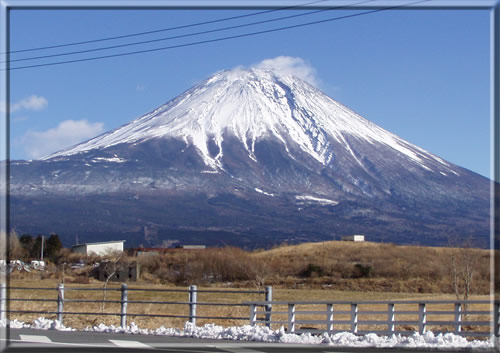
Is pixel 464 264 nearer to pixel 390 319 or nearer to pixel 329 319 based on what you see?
pixel 329 319

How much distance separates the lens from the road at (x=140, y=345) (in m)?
13.6

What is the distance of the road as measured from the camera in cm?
1358

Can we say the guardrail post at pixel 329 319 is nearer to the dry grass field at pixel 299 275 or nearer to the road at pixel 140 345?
the road at pixel 140 345

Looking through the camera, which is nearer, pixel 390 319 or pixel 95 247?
pixel 390 319

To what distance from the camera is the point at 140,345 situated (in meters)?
14.7

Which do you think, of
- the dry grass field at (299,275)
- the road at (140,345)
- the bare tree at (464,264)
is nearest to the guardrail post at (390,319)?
the road at (140,345)

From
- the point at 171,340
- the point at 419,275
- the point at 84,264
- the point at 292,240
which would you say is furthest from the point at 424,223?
the point at 171,340

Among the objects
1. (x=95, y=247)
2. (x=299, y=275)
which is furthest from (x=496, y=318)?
(x=95, y=247)

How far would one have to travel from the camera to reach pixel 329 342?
1539cm

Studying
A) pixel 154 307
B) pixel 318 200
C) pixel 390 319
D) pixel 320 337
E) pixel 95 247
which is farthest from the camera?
pixel 318 200

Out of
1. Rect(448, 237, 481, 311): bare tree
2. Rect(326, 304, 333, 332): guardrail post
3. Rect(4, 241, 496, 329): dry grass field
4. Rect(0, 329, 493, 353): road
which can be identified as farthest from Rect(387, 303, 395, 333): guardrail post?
Rect(4, 241, 496, 329): dry grass field

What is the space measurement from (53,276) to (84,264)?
10.1 m

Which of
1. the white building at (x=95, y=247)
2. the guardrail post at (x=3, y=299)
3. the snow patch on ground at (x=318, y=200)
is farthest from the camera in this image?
the snow patch on ground at (x=318, y=200)

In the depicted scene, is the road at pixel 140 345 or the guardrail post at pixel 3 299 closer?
the road at pixel 140 345
